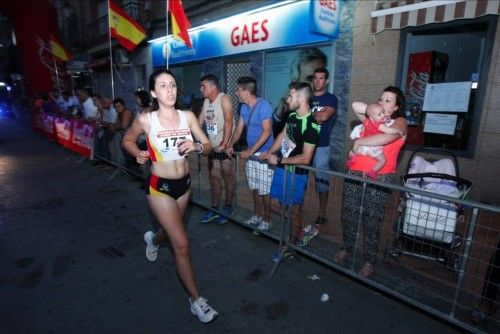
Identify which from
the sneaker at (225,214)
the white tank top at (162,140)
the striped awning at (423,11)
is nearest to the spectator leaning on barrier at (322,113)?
the sneaker at (225,214)

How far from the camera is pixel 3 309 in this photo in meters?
2.97

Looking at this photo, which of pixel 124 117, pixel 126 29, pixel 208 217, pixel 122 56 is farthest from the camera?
pixel 122 56

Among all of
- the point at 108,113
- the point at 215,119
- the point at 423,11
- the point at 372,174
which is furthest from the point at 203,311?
the point at 108,113

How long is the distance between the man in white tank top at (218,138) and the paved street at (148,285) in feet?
1.01

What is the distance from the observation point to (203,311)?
2826 mm

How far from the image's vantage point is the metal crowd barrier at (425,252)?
8.70ft

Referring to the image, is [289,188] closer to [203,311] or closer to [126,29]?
[203,311]

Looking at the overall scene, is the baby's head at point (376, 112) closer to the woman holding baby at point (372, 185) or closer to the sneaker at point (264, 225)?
the woman holding baby at point (372, 185)

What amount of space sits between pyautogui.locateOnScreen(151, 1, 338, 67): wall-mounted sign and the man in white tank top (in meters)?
2.75

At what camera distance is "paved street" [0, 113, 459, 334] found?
283 cm

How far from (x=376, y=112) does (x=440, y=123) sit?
367 centimetres

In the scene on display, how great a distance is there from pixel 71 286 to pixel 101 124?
19.5 ft

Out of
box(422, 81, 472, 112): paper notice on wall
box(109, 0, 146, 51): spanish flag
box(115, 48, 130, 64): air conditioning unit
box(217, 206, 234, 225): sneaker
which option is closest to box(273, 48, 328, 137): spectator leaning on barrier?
box(422, 81, 472, 112): paper notice on wall

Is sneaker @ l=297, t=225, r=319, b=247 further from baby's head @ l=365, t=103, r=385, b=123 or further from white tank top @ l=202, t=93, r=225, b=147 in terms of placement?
white tank top @ l=202, t=93, r=225, b=147
